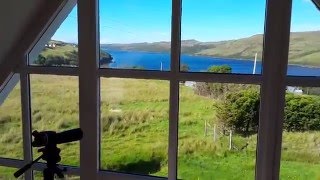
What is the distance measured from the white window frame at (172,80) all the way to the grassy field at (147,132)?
2.0 inches

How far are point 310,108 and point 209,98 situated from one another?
1.66ft

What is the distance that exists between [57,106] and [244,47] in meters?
1.16

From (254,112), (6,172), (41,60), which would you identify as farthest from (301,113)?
(6,172)

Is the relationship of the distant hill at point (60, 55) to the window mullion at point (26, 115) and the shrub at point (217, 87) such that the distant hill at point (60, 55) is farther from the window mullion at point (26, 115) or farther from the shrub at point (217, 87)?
the shrub at point (217, 87)

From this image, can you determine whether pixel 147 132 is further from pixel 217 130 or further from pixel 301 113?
pixel 301 113

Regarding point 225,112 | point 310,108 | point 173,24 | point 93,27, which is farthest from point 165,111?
point 310,108

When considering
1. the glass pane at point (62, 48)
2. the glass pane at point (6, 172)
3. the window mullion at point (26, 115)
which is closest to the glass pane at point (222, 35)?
the glass pane at point (62, 48)

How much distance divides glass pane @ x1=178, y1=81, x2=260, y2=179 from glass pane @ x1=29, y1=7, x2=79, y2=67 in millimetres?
672

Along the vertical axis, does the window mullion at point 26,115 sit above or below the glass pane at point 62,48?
below

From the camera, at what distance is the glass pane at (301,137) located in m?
1.68

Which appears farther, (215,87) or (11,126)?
(11,126)

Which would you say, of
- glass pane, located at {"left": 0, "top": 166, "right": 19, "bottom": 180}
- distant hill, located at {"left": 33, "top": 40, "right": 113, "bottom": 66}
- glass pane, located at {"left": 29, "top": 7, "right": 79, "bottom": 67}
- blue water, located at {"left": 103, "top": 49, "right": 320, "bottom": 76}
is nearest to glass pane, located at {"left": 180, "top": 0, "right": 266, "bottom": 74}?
blue water, located at {"left": 103, "top": 49, "right": 320, "bottom": 76}

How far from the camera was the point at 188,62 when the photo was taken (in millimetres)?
1813

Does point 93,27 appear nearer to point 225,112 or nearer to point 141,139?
point 141,139
